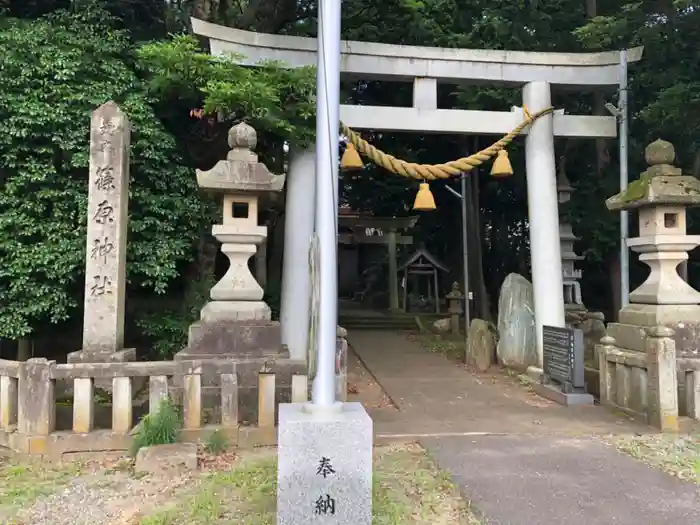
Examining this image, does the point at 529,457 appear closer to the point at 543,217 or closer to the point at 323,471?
the point at 323,471

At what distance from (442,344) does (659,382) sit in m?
8.81

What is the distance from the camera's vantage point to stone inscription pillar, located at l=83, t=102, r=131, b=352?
6.79 m

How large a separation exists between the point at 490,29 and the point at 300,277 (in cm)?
797

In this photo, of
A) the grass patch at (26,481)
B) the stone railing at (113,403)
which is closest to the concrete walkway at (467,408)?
the stone railing at (113,403)

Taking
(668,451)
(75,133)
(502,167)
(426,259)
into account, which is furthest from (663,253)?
(426,259)

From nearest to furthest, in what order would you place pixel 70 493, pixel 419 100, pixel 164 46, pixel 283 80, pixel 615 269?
pixel 70 493 < pixel 164 46 < pixel 283 80 < pixel 419 100 < pixel 615 269

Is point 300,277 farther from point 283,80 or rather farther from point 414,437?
point 414,437

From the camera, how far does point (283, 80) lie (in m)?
8.39

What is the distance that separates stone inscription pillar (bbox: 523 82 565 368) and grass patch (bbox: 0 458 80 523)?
722cm

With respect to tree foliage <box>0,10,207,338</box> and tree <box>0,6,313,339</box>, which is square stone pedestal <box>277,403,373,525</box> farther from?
tree foliage <box>0,10,207,338</box>

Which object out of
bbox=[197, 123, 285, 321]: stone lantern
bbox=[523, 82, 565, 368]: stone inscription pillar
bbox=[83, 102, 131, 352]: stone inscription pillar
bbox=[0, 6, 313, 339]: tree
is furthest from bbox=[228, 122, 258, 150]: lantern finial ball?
bbox=[523, 82, 565, 368]: stone inscription pillar

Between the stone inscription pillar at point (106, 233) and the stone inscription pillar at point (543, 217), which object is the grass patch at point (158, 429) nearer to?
the stone inscription pillar at point (106, 233)

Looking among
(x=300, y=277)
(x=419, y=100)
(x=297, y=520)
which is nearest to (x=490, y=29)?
(x=419, y=100)

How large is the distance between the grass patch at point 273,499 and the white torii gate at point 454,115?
402 centimetres
